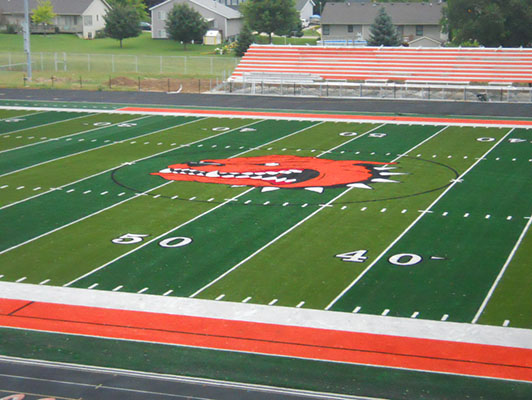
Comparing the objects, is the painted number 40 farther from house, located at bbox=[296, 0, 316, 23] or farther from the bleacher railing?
house, located at bbox=[296, 0, 316, 23]

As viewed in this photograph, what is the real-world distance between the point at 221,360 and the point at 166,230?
7.25 metres

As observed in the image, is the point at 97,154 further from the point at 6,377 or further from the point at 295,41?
the point at 295,41

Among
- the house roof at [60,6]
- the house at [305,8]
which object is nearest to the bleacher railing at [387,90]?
the house roof at [60,6]

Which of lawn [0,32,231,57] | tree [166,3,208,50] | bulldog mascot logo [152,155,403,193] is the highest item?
tree [166,3,208,50]

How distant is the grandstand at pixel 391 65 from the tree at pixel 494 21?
10525 millimetres

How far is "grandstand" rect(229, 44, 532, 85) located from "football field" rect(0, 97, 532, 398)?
13.0m

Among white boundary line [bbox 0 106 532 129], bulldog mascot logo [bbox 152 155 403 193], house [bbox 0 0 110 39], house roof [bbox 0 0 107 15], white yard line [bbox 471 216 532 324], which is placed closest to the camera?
white yard line [bbox 471 216 532 324]

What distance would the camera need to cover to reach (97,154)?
29359mm

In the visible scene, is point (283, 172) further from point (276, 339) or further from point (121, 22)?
point (121, 22)

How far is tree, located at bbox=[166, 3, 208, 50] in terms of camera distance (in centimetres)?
7994

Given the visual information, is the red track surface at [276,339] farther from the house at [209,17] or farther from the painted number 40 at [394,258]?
the house at [209,17]

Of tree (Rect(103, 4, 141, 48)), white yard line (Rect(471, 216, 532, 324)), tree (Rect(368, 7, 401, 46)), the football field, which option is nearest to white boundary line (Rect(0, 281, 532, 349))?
the football field

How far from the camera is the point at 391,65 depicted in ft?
162

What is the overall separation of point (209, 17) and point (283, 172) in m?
66.1
